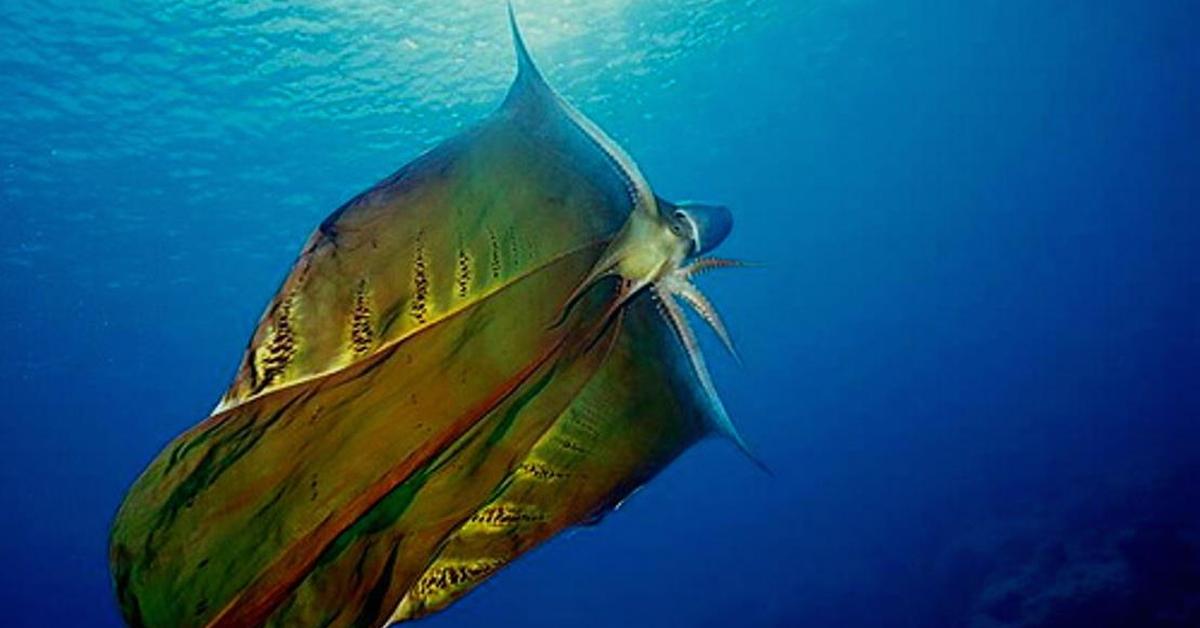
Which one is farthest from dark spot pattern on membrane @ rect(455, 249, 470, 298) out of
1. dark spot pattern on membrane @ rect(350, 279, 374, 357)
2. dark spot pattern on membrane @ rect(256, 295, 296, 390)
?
dark spot pattern on membrane @ rect(256, 295, 296, 390)

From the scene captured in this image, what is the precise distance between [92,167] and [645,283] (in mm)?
30676

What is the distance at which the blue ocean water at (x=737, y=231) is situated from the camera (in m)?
21.0

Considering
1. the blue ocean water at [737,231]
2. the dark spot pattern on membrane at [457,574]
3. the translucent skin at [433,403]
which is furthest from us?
the blue ocean water at [737,231]

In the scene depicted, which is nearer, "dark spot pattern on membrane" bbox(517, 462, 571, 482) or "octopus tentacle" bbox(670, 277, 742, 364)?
"dark spot pattern on membrane" bbox(517, 462, 571, 482)

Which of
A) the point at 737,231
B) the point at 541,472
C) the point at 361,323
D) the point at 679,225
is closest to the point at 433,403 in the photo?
the point at 361,323

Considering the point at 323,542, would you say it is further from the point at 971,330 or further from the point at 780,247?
the point at 971,330

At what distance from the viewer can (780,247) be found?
221 feet

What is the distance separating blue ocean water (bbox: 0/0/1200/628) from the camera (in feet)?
68.8

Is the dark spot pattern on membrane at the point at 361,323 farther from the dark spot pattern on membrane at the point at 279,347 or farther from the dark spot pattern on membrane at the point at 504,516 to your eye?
the dark spot pattern on membrane at the point at 504,516

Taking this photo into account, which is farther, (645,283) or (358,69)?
(358,69)

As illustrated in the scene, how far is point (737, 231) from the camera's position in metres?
61.3

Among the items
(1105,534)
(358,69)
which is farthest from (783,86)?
(1105,534)

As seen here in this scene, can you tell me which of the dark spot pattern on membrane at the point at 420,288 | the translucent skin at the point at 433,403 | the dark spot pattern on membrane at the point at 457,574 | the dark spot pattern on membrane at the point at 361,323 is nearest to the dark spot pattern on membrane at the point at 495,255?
the translucent skin at the point at 433,403

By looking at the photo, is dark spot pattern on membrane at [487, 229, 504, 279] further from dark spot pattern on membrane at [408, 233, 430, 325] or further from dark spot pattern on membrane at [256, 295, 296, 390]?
dark spot pattern on membrane at [256, 295, 296, 390]
